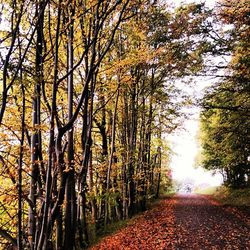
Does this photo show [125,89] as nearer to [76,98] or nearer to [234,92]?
[76,98]

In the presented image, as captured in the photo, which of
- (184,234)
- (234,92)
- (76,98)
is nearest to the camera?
(184,234)

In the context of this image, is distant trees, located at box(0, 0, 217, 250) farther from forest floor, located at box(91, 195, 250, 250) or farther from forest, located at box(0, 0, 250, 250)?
forest floor, located at box(91, 195, 250, 250)

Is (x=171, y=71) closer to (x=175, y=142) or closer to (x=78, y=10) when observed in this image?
(x=78, y=10)

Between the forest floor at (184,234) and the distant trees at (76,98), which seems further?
the forest floor at (184,234)

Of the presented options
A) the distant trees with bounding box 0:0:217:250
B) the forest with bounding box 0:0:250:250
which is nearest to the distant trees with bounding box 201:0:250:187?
the forest with bounding box 0:0:250:250

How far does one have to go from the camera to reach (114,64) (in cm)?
1195

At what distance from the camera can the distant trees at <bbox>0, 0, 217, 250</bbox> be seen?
6.08 metres

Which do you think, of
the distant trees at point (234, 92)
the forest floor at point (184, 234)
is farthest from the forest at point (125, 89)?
the forest floor at point (184, 234)

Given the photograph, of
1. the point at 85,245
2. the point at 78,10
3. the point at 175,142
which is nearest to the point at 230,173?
the point at 175,142

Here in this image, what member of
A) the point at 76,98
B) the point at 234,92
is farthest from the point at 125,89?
the point at 234,92

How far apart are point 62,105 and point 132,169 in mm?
6301

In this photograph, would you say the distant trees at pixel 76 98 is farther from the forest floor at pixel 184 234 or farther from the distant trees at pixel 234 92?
the forest floor at pixel 184 234

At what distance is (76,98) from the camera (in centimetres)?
1277

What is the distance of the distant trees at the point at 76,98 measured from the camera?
608 cm
